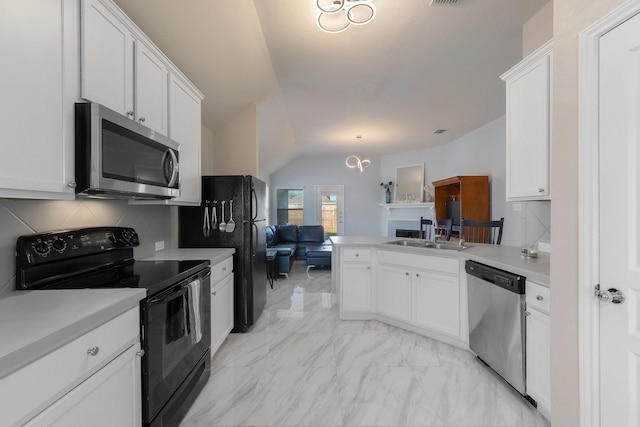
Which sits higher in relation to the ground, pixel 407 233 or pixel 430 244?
pixel 430 244

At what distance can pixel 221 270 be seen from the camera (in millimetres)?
2525

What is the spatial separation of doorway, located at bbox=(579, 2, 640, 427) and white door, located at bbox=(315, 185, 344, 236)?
6.67 m

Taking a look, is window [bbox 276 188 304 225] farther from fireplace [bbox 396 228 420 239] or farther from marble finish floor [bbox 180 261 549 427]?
marble finish floor [bbox 180 261 549 427]

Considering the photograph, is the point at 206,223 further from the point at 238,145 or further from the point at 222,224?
the point at 238,145

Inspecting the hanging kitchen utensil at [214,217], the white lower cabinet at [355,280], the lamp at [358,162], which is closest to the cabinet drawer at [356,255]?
the white lower cabinet at [355,280]

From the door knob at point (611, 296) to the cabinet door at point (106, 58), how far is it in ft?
7.69

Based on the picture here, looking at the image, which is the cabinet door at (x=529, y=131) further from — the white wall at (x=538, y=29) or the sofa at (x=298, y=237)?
the sofa at (x=298, y=237)

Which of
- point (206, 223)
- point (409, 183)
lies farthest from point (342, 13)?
point (409, 183)

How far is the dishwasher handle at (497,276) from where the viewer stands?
5.96 feet

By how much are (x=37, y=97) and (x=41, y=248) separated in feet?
2.40

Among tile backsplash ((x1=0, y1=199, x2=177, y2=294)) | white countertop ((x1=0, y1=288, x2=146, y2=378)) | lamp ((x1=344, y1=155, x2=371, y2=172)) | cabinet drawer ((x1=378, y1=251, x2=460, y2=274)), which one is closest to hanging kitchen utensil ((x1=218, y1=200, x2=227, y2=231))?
tile backsplash ((x1=0, y1=199, x2=177, y2=294))

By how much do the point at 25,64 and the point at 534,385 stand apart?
2.96 meters

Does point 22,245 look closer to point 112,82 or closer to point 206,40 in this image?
point 112,82

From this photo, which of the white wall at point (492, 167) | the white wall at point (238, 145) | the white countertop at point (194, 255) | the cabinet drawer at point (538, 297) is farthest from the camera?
the white wall at point (238, 145)
